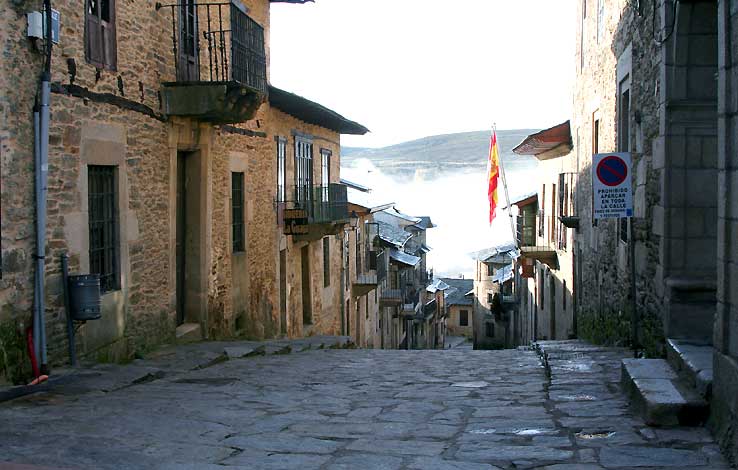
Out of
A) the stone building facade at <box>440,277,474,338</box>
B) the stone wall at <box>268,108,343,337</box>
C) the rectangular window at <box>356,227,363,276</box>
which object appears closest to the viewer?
the stone wall at <box>268,108,343,337</box>

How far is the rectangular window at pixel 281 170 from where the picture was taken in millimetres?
16836

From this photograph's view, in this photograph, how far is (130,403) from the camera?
673cm

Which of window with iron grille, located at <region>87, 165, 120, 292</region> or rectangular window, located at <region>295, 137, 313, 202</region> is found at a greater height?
rectangular window, located at <region>295, 137, 313, 202</region>

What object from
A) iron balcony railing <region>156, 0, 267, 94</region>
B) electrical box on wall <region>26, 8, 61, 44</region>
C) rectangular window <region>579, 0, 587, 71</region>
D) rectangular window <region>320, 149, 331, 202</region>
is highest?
rectangular window <region>579, 0, 587, 71</region>

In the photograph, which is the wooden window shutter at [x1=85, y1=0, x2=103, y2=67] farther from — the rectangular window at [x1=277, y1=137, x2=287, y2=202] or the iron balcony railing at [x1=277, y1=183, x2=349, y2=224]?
the iron balcony railing at [x1=277, y1=183, x2=349, y2=224]

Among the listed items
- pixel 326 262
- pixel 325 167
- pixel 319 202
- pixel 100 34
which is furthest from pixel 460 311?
pixel 100 34

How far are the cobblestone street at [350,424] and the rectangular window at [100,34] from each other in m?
3.43

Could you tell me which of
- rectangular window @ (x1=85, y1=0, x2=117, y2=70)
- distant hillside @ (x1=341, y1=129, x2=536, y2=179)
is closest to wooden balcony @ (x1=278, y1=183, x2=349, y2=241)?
rectangular window @ (x1=85, y1=0, x2=117, y2=70)

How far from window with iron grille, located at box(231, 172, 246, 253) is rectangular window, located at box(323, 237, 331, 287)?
6.63 m

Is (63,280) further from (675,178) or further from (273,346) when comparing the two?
(675,178)

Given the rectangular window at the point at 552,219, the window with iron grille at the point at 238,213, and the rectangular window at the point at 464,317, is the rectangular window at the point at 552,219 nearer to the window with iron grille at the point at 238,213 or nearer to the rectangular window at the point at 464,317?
the window with iron grille at the point at 238,213

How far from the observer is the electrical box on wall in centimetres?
747

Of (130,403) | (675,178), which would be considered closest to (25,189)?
(130,403)

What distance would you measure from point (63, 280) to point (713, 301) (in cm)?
607
